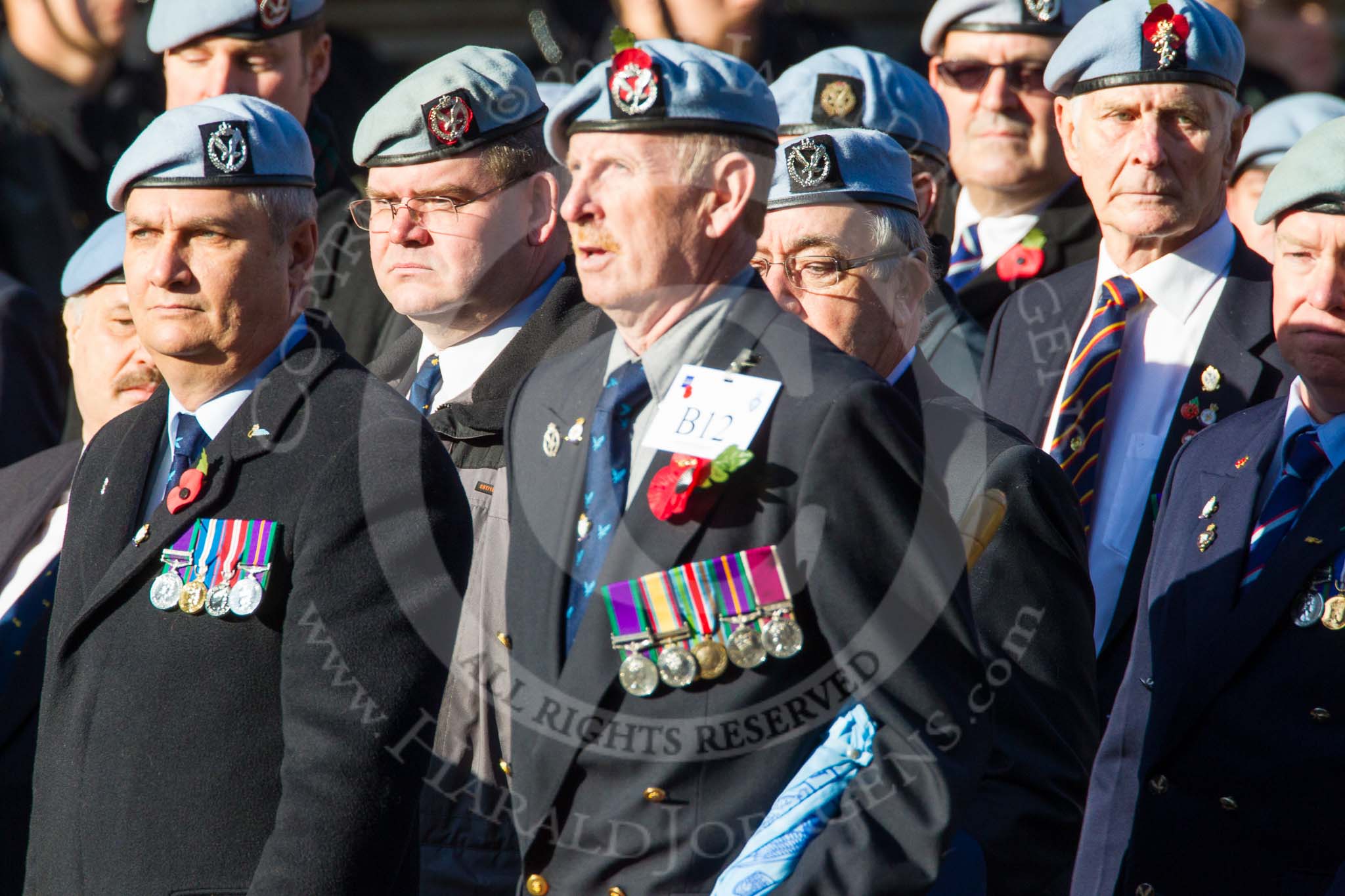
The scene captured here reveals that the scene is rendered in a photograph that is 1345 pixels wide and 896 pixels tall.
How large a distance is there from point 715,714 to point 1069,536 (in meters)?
1.01

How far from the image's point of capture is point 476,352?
4305 mm

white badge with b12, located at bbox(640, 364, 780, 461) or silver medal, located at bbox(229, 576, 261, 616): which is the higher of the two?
white badge with b12, located at bbox(640, 364, 780, 461)

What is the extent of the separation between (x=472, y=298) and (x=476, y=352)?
0.13 meters

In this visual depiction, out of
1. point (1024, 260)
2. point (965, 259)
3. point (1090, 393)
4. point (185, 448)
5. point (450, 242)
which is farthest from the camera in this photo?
point (965, 259)

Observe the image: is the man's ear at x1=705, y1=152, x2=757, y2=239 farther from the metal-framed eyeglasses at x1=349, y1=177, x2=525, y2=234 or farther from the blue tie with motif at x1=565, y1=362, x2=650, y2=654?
the metal-framed eyeglasses at x1=349, y1=177, x2=525, y2=234


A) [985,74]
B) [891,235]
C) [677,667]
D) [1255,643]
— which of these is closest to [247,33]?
[985,74]

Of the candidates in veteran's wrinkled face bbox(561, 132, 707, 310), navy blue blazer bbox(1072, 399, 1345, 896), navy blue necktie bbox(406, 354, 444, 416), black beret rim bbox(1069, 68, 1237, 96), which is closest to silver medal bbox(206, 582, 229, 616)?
veteran's wrinkled face bbox(561, 132, 707, 310)

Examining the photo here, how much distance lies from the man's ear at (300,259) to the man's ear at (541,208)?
0.78m

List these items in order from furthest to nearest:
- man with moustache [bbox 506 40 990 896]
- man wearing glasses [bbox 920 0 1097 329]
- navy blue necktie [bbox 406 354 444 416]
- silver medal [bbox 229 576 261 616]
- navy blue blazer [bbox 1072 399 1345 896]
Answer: man wearing glasses [bbox 920 0 1097 329] < navy blue necktie [bbox 406 354 444 416] < navy blue blazer [bbox 1072 399 1345 896] < silver medal [bbox 229 576 261 616] < man with moustache [bbox 506 40 990 896]

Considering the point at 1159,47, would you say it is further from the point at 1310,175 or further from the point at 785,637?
the point at 785,637

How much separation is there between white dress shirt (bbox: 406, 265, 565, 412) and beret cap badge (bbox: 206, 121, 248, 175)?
87 centimetres

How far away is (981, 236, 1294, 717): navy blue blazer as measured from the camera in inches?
167

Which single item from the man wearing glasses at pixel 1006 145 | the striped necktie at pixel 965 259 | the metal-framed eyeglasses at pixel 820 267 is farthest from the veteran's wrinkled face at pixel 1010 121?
the metal-framed eyeglasses at pixel 820 267

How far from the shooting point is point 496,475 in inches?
158
